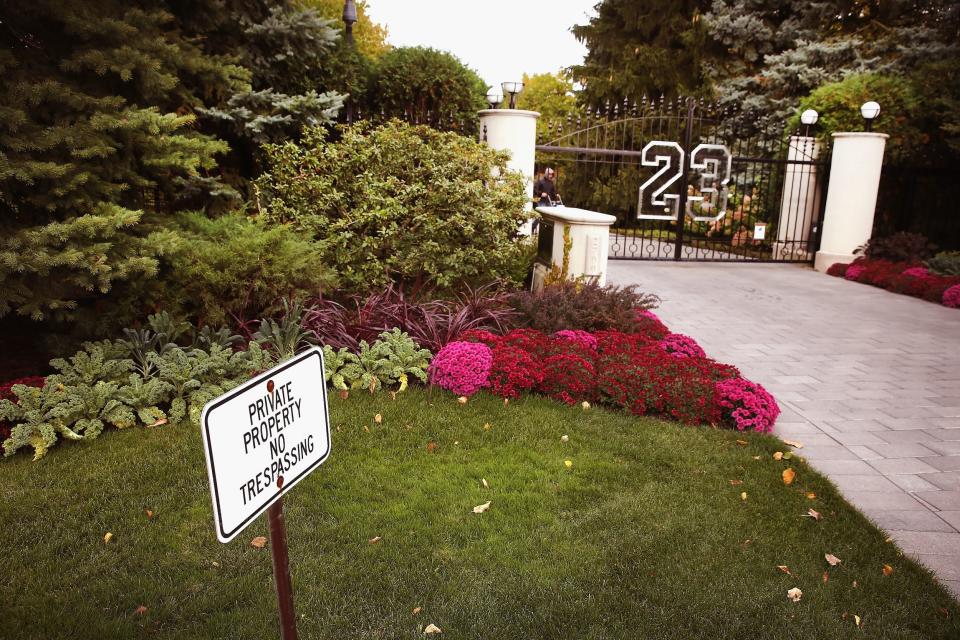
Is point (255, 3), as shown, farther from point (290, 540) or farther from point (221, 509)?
point (221, 509)

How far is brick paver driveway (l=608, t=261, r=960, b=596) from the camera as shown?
156 inches

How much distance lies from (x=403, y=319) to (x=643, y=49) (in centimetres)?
2340

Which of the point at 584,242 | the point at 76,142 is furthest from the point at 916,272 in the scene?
the point at 76,142

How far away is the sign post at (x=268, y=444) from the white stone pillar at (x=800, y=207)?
15.2m

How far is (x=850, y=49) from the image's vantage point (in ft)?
60.0

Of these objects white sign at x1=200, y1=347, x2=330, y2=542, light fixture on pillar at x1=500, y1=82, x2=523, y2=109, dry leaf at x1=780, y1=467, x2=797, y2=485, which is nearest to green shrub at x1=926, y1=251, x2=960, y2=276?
light fixture on pillar at x1=500, y1=82, x2=523, y2=109

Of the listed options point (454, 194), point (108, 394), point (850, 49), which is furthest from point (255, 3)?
point (850, 49)

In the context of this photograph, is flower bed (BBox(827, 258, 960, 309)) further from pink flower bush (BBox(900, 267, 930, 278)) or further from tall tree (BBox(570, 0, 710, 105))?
tall tree (BBox(570, 0, 710, 105))

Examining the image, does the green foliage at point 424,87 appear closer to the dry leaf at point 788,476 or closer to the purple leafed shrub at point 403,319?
the purple leafed shrub at point 403,319

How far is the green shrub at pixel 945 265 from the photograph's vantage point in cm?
1098

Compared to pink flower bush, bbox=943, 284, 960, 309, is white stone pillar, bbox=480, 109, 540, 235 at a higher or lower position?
higher

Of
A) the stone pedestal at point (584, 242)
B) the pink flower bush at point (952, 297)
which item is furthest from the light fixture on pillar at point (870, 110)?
the stone pedestal at point (584, 242)

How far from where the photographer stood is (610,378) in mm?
5121

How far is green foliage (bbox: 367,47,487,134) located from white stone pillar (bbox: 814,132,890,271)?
25.6ft
